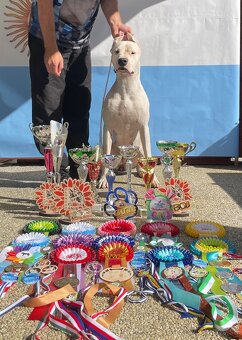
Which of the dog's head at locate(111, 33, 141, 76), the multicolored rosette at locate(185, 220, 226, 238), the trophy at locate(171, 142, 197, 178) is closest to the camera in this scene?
the multicolored rosette at locate(185, 220, 226, 238)

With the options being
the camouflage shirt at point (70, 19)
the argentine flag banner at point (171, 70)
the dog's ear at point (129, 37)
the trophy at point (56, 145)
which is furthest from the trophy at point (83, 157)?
the argentine flag banner at point (171, 70)

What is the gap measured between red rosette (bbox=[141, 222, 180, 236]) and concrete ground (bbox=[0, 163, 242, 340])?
0.05m

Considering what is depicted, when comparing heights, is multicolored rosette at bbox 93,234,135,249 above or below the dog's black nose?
below

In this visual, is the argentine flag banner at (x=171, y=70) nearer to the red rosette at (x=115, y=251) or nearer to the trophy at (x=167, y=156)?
the trophy at (x=167, y=156)

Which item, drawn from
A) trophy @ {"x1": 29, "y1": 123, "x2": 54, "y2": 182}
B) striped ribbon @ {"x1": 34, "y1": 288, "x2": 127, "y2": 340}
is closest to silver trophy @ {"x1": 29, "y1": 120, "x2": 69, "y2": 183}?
trophy @ {"x1": 29, "y1": 123, "x2": 54, "y2": 182}

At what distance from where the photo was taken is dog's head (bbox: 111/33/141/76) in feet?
6.74

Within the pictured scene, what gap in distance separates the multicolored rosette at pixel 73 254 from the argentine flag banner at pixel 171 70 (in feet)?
5.98

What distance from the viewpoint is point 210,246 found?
1.29m

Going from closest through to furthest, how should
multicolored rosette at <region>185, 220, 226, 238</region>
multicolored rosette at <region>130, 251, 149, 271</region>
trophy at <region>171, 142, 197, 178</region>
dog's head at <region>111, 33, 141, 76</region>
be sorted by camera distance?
1. multicolored rosette at <region>130, 251, 149, 271</region>
2. multicolored rosette at <region>185, 220, 226, 238</region>
3. trophy at <region>171, 142, 197, 178</region>
4. dog's head at <region>111, 33, 141, 76</region>

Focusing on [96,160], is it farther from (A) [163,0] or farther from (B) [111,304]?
(A) [163,0]

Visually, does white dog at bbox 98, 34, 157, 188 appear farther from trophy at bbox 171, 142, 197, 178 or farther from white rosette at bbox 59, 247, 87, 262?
white rosette at bbox 59, 247, 87, 262

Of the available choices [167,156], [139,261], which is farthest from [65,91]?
[139,261]

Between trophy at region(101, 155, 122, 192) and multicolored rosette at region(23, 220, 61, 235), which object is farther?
trophy at region(101, 155, 122, 192)

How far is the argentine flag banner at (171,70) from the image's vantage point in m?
2.85
